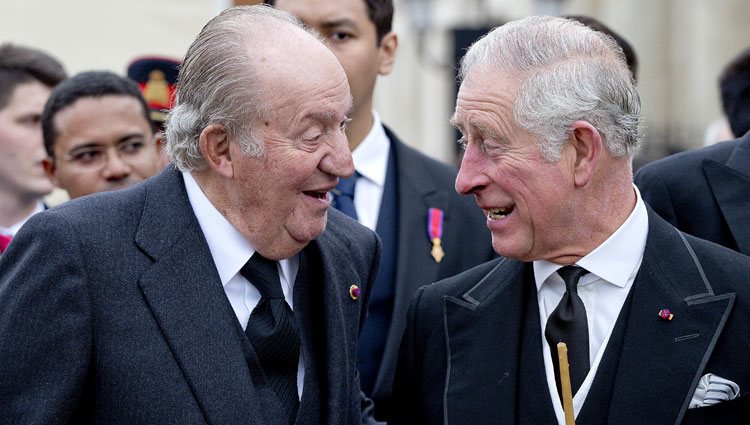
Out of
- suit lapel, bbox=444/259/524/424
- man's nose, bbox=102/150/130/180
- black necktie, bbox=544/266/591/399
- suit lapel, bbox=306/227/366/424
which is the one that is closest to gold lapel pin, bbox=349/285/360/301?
suit lapel, bbox=306/227/366/424

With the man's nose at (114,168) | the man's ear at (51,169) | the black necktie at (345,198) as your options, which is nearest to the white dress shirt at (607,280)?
the black necktie at (345,198)

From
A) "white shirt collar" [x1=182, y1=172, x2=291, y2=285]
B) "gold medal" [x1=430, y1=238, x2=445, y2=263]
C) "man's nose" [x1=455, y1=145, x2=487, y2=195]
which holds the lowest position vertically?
"gold medal" [x1=430, y1=238, x2=445, y2=263]

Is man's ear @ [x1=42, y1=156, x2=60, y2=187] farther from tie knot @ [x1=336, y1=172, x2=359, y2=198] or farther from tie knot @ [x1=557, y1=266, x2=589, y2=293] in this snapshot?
tie knot @ [x1=557, y1=266, x2=589, y2=293]

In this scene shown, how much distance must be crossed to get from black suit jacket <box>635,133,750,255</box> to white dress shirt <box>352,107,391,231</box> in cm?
115

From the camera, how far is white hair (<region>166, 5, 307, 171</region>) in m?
3.47

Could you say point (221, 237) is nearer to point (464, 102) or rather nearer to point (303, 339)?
point (303, 339)

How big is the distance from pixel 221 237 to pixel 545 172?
35.4 inches

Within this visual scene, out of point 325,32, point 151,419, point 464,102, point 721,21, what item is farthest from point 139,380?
point 721,21

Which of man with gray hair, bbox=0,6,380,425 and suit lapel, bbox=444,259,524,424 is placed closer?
man with gray hair, bbox=0,6,380,425

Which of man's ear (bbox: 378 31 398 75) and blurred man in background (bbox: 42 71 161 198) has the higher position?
man's ear (bbox: 378 31 398 75)

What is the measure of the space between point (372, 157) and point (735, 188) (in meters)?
1.51

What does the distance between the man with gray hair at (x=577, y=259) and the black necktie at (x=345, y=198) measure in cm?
119

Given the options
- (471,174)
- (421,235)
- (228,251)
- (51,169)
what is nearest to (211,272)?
(228,251)

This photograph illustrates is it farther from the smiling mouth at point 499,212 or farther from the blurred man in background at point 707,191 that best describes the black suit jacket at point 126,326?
the blurred man in background at point 707,191
